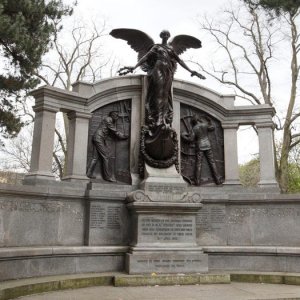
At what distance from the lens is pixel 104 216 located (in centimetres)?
957

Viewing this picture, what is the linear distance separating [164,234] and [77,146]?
11.5 ft

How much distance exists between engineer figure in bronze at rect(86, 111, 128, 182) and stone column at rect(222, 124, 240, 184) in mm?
3328

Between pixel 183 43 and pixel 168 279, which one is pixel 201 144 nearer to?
pixel 183 43

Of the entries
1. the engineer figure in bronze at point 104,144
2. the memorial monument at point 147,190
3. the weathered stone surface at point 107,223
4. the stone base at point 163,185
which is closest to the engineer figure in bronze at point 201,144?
the memorial monument at point 147,190

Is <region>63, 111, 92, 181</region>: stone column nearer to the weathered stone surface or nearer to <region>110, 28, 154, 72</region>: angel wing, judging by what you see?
the weathered stone surface

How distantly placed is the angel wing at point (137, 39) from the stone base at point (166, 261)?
18.4 ft

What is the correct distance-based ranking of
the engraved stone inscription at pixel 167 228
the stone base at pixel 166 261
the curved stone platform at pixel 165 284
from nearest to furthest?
the curved stone platform at pixel 165 284 → the stone base at pixel 166 261 → the engraved stone inscription at pixel 167 228

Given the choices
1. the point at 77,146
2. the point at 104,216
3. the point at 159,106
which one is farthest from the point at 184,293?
the point at 159,106

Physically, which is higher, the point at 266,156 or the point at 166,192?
the point at 266,156

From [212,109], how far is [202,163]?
1.83 meters

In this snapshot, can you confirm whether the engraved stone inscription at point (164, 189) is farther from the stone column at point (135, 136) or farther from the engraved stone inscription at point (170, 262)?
the engraved stone inscription at point (170, 262)

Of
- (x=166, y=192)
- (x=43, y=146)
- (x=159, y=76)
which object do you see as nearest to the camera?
(x=166, y=192)

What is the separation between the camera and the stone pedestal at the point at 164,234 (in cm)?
867

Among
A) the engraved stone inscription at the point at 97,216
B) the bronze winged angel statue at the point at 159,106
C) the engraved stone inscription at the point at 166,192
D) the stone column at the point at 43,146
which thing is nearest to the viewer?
the engraved stone inscription at the point at 166,192
